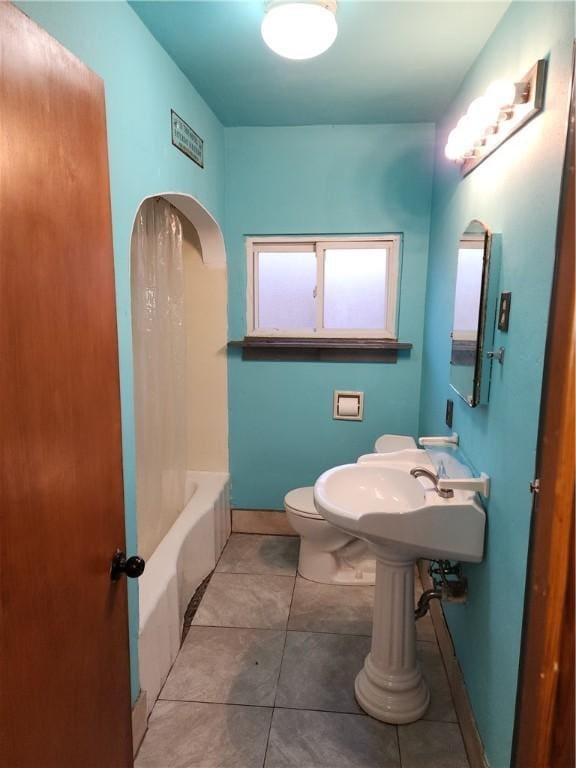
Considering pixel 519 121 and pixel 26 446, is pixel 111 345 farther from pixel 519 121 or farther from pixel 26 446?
pixel 519 121

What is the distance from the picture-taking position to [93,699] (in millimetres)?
1004

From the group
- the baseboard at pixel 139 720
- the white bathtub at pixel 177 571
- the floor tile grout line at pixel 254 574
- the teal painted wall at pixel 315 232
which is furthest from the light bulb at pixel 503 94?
the floor tile grout line at pixel 254 574

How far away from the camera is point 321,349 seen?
2832 millimetres

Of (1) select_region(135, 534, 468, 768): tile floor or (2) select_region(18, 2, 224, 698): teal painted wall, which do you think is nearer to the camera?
(2) select_region(18, 2, 224, 698): teal painted wall

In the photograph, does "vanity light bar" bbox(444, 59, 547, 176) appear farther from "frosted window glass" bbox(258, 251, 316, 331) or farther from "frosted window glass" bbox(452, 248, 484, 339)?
"frosted window glass" bbox(258, 251, 316, 331)

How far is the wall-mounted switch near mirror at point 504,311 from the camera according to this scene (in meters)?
1.37

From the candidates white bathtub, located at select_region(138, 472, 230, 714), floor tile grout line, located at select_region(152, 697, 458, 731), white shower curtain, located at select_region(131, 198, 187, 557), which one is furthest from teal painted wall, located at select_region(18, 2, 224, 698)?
white shower curtain, located at select_region(131, 198, 187, 557)

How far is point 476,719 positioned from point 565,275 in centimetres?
148

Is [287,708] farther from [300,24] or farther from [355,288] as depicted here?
[300,24]

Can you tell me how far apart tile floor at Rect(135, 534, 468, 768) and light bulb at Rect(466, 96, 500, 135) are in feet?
6.68

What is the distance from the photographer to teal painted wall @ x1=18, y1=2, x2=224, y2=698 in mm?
1207

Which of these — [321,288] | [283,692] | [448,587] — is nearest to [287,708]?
[283,692]

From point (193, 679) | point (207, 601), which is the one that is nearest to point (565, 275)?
point (193, 679)

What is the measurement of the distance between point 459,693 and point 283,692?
2.15ft
